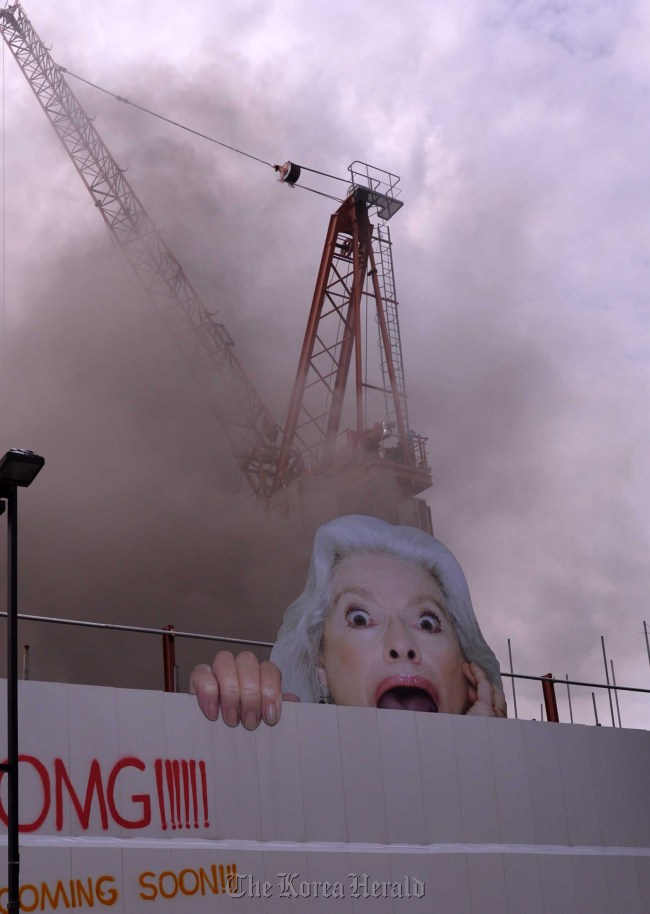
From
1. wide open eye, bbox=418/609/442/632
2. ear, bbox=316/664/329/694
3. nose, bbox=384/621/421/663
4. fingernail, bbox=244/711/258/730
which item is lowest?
fingernail, bbox=244/711/258/730

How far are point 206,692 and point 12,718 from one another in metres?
5.15

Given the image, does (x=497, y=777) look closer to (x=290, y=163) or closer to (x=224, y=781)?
(x=224, y=781)

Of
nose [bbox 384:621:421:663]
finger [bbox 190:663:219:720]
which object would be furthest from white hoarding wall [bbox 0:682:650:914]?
nose [bbox 384:621:421:663]

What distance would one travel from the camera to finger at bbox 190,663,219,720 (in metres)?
16.4

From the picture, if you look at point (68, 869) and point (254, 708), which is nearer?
point (68, 869)

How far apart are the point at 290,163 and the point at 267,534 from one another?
15.6 meters


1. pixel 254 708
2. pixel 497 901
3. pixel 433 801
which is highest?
pixel 254 708

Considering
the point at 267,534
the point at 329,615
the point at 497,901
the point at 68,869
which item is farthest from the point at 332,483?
the point at 68,869

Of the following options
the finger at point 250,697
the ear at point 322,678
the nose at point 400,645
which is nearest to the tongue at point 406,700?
the nose at point 400,645

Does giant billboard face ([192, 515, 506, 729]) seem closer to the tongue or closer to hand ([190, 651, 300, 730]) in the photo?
the tongue

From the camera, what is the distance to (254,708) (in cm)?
1675

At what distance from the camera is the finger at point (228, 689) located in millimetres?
16594

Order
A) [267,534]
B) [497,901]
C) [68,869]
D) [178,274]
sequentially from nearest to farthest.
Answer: [68,869], [497,901], [267,534], [178,274]

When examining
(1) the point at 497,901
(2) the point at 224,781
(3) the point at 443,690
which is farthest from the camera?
(3) the point at 443,690
